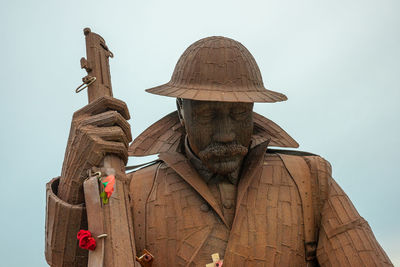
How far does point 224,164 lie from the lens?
5.31 m

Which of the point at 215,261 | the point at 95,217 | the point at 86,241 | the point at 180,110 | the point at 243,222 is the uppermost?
the point at 180,110

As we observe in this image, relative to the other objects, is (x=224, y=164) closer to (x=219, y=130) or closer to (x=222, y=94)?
(x=219, y=130)

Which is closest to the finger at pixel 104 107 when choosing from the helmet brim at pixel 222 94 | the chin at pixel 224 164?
the helmet brim at pixel 222 94

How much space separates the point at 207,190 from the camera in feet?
18.0

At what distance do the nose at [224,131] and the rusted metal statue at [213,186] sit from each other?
13 millimetres

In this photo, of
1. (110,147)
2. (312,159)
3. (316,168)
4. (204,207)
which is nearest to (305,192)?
(316,168)

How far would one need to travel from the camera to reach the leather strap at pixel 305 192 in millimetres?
5418

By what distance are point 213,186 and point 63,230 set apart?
1455 mm

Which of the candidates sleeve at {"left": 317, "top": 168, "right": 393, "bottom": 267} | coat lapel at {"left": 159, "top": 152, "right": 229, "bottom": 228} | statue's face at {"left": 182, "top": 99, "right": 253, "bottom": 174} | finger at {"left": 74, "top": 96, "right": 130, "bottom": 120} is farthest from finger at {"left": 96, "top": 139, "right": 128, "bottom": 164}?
sleeve at {"left": 317, "top": 168, "right": 393, "bottom": 267}

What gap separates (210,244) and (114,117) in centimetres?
146

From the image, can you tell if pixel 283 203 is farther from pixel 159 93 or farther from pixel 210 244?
pixel 159 93

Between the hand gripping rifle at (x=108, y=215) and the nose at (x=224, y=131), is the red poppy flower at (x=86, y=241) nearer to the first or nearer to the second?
the hand gripping rifle at (x=108, y=215)

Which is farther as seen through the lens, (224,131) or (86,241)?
(224,131)

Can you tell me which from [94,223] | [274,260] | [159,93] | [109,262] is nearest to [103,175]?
[94,223]
